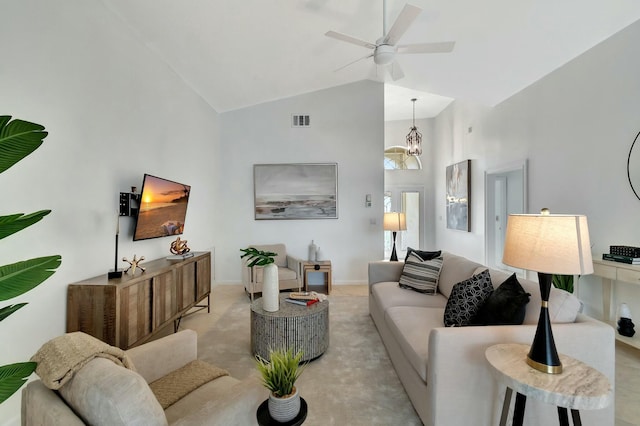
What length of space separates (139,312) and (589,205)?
4610 mm

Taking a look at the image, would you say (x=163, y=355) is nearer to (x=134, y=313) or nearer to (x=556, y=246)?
(x=134, y=313)

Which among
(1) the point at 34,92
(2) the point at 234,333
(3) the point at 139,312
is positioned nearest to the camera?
(1) the point at 34,92

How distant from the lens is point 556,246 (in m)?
1.29

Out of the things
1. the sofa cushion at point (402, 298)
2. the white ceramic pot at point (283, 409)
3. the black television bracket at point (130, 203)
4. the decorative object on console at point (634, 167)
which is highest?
the decorative object on console at point (634, 167)

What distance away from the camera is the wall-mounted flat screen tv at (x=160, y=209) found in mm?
2859

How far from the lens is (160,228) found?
3.22 m

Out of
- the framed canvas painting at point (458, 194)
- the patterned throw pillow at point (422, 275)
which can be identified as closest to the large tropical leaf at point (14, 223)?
the patterned throw pillow at point (422, 275)

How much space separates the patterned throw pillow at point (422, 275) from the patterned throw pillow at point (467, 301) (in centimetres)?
95

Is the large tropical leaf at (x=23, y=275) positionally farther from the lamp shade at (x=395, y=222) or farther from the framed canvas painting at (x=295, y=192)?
the framed canvas painting at (x=295, y=192)

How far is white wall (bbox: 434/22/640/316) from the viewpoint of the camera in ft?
9.33

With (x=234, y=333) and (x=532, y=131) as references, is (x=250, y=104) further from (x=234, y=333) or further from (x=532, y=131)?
(x=532, y=131)

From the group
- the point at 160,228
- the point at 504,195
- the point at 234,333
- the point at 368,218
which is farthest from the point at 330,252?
the point at 504,195

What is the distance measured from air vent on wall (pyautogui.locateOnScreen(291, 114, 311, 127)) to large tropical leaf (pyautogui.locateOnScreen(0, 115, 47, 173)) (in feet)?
15.3

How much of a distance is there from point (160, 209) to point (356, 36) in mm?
3139
